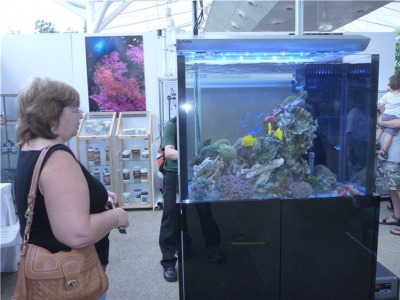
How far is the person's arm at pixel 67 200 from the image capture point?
1.22m

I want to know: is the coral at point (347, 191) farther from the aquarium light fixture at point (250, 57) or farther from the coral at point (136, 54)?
the coral at point (136, 54)

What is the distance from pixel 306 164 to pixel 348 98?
402 millimetres

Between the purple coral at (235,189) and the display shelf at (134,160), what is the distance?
3048 millimetres

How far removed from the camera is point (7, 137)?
522 cm

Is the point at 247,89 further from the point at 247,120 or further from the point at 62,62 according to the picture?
the point at 62,62

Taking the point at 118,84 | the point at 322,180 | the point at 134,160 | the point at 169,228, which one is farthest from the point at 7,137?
the point at 322,180

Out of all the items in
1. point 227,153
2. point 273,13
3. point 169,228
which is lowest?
point 169,228

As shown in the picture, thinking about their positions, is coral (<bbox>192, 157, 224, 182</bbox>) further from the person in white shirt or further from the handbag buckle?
the person in white shirt

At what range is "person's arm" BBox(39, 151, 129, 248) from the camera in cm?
122

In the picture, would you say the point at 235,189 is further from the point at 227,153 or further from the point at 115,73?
the point at 115,73

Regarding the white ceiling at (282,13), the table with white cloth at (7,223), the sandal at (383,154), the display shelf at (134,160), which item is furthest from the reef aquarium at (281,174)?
the white ceiling at (282,13)

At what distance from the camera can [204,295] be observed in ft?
6.06

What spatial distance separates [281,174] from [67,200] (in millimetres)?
1080

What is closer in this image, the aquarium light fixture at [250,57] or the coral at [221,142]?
the aquarium light fixture at [250,57]
